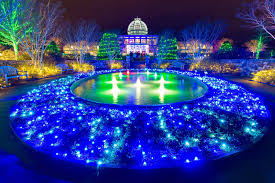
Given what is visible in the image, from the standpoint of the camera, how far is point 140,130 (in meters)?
4.44

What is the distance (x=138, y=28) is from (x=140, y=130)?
58.0m

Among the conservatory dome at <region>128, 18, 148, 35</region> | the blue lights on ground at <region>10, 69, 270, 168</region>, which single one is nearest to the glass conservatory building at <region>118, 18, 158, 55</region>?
the conservatory dome at <region>128, 18, 148, 35</region>

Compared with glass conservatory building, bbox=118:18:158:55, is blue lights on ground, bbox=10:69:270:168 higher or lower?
lower

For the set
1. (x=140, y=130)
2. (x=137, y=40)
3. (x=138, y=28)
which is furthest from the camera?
(x=138, y=28)

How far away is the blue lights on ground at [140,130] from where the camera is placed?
11.5 ft

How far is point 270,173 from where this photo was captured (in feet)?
9.66

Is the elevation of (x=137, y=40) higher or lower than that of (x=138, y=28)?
lower

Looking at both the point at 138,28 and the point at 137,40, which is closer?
the point at 137,40

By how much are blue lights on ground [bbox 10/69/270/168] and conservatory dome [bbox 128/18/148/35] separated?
54783 mm

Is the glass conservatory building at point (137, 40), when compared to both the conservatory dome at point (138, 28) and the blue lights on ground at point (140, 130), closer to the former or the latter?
the conservatory dome at point (138, 28)

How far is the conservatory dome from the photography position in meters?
57.0

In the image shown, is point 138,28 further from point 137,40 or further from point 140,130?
point 140,130

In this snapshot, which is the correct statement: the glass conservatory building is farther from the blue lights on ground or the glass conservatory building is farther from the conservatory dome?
the blue lights on ground

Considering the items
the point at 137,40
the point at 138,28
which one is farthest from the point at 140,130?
the point at 138,28
